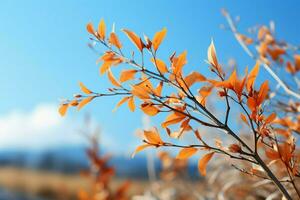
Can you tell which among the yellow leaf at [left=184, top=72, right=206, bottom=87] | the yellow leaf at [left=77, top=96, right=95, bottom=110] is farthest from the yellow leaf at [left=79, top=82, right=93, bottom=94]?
the yellow leaf at [left=184, top=72, right=206, bottom=87]

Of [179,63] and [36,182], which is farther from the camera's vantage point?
[36,182]

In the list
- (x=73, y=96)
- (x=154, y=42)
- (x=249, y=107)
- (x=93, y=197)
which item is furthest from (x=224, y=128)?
(x=93, y=197)

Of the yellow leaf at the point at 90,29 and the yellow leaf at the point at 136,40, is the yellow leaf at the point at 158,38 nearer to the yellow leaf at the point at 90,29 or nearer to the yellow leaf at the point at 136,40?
the yellow leaf at the point at 136,40

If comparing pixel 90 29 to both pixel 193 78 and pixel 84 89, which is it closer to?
pixel 84 89

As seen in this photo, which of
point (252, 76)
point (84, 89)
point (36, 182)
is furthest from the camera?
point (36, 182)

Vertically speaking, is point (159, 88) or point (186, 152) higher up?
point (159, 88)

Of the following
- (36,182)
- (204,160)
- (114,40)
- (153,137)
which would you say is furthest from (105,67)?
(36,182)

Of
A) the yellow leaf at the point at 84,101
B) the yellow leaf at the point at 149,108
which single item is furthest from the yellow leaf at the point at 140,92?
the yellow leaf at the point at 84,101

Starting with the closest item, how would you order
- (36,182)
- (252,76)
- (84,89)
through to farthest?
(252,76)
(84,89)
(36,182)
